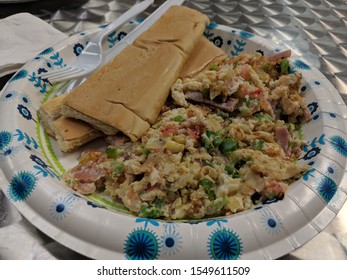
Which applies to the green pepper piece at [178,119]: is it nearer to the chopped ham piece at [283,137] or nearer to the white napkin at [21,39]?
the chopped ham piece at [283,137]

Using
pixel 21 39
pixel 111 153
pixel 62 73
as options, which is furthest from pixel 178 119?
pixel 21 39

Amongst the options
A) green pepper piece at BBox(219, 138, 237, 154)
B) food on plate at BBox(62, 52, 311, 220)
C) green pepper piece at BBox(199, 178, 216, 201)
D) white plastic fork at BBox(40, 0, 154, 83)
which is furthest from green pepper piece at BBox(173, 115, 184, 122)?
white plastic fork at BBox(40, 0, 154, 83)

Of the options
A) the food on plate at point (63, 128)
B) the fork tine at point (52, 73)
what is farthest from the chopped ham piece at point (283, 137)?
the fork tine at point (52, 73)

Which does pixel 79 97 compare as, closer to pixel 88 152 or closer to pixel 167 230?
pixel 88 152

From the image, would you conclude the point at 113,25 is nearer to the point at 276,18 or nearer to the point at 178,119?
the point at 178,119

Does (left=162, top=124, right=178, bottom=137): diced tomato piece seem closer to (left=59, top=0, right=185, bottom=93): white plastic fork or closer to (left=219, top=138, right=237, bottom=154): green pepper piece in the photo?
(left=219, top=138, right=237, bottom=154): green pepper piece

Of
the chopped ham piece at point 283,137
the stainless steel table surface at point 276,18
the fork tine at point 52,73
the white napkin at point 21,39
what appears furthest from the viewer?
the stainless steel table surface at point 276,18
